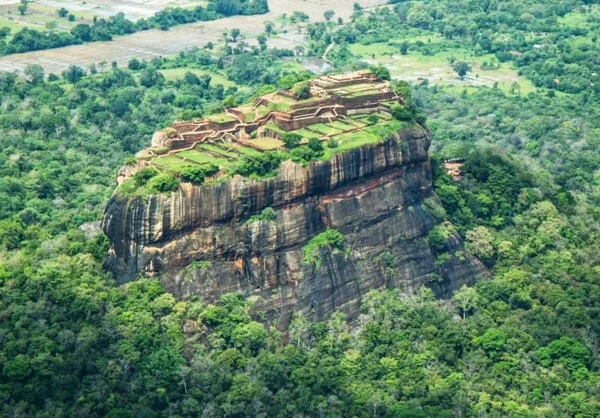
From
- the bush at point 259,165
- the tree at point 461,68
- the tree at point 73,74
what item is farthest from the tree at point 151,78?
the bush at point 259,165

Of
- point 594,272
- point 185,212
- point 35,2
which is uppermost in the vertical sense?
point 185,212

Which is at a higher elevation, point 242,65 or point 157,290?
point 157,290

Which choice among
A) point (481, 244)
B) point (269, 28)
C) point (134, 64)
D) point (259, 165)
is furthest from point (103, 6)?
point (259, 165)

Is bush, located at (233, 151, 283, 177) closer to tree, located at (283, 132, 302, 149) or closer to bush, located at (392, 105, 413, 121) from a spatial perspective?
tree, located at (283, 132, 302, 149)

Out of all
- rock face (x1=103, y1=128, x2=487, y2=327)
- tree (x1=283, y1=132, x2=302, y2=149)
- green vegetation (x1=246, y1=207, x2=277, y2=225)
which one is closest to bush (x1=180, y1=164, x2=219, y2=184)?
rock face (x1=103, y1=128, x2=487, y2=327)

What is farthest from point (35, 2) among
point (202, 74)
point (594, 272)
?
point (594, 272)

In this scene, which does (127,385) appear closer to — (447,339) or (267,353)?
(267,353)
